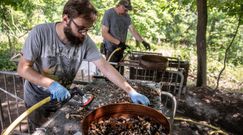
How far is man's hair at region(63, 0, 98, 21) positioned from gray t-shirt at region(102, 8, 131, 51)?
3.47 metres

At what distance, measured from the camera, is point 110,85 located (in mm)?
3396

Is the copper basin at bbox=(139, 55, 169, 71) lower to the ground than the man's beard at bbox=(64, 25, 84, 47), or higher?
lower

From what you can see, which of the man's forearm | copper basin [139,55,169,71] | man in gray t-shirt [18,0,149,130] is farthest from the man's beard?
the man's forearm

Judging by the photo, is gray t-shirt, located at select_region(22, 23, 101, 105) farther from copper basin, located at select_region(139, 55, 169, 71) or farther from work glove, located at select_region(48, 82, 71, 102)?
copper basin, located at select_region(139, 55, 169, 71)

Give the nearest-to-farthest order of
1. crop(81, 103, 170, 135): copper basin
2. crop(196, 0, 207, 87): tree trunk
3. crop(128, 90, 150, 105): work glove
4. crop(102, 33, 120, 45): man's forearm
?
crop(81, 103, 170, 135): copper basin < crop(128, 90, 150, 105): work glove < crop(102, 33, 120, 45): man's forearm < crop(196, 0, 207, 87): tree trunk

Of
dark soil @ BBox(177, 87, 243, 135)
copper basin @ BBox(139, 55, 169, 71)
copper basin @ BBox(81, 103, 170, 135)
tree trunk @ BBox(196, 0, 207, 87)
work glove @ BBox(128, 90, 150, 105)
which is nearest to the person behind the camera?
copper basin @ BBox(81, 103, 170, 135)

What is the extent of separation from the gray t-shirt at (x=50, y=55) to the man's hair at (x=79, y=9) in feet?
1.20

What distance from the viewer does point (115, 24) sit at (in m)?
6.07

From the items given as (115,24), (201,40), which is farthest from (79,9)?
(201,40)

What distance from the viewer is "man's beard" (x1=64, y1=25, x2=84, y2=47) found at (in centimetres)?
263

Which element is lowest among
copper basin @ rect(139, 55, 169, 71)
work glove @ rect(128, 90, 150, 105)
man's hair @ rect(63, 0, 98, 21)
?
work glove @ rect(128, 90, 150, 105)

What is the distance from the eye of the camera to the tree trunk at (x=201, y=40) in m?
6.39

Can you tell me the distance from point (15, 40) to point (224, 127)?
894 cm

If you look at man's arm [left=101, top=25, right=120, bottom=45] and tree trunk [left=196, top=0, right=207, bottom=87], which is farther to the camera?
tree trunk [left=196, top=0, right=207, bottom=87]
